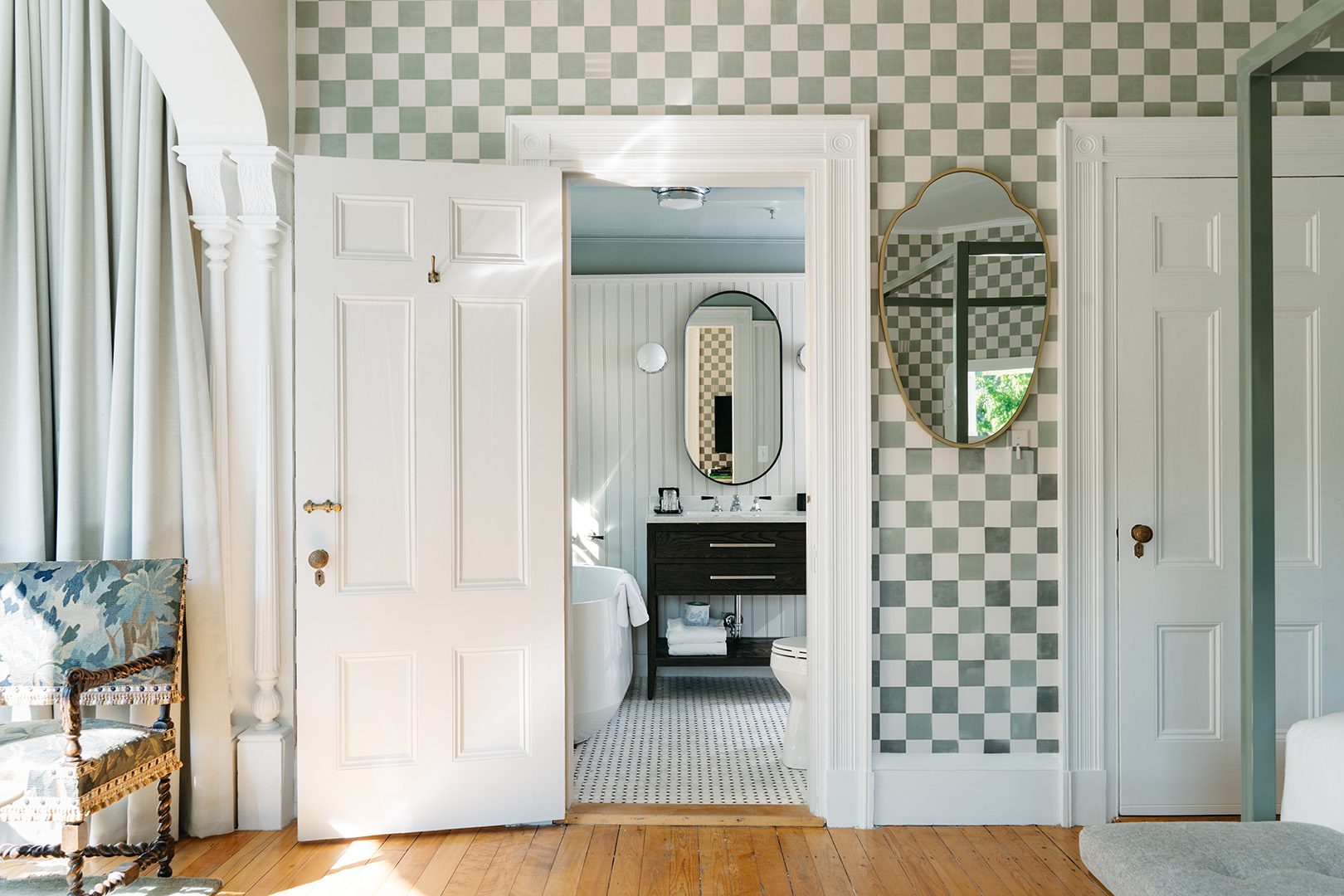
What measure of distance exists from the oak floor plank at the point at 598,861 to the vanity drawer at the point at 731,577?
6.28 feet

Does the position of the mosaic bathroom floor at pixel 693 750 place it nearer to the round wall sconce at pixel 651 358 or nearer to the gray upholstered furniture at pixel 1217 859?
the gray upholstered furniture at pixel 1217 859

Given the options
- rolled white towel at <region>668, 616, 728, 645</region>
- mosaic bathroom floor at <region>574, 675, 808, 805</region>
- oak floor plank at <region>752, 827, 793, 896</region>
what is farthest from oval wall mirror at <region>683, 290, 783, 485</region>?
oak floor plank at <region>752, 827, 793, 896</region>

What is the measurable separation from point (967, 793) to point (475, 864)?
1594 millimetres

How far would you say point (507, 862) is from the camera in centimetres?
255

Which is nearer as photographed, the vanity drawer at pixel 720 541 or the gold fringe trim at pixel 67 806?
the gold fringe trim at pixel 67 806

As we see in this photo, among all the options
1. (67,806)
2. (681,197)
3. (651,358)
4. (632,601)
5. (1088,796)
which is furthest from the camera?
(651,358)

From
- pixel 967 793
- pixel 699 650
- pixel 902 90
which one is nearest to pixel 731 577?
pixel 699 650

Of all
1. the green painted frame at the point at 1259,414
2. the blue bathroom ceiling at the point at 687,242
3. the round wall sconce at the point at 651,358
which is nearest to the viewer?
the green painted frame at the point at 1259,414

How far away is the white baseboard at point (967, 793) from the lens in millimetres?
2820

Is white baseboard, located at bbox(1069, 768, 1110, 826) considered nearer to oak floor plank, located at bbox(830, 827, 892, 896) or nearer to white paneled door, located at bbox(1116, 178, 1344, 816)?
white paneled door, located at bbox(1116, 178, 1344, 816)

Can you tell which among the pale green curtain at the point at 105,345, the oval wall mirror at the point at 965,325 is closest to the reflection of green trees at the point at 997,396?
the oval wall mirror at the point at 965,325

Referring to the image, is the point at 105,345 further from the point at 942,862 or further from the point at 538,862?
the point at 942,862

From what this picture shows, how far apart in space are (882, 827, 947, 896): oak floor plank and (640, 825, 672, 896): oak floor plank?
70cm

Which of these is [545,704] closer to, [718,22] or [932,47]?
[718,22]
